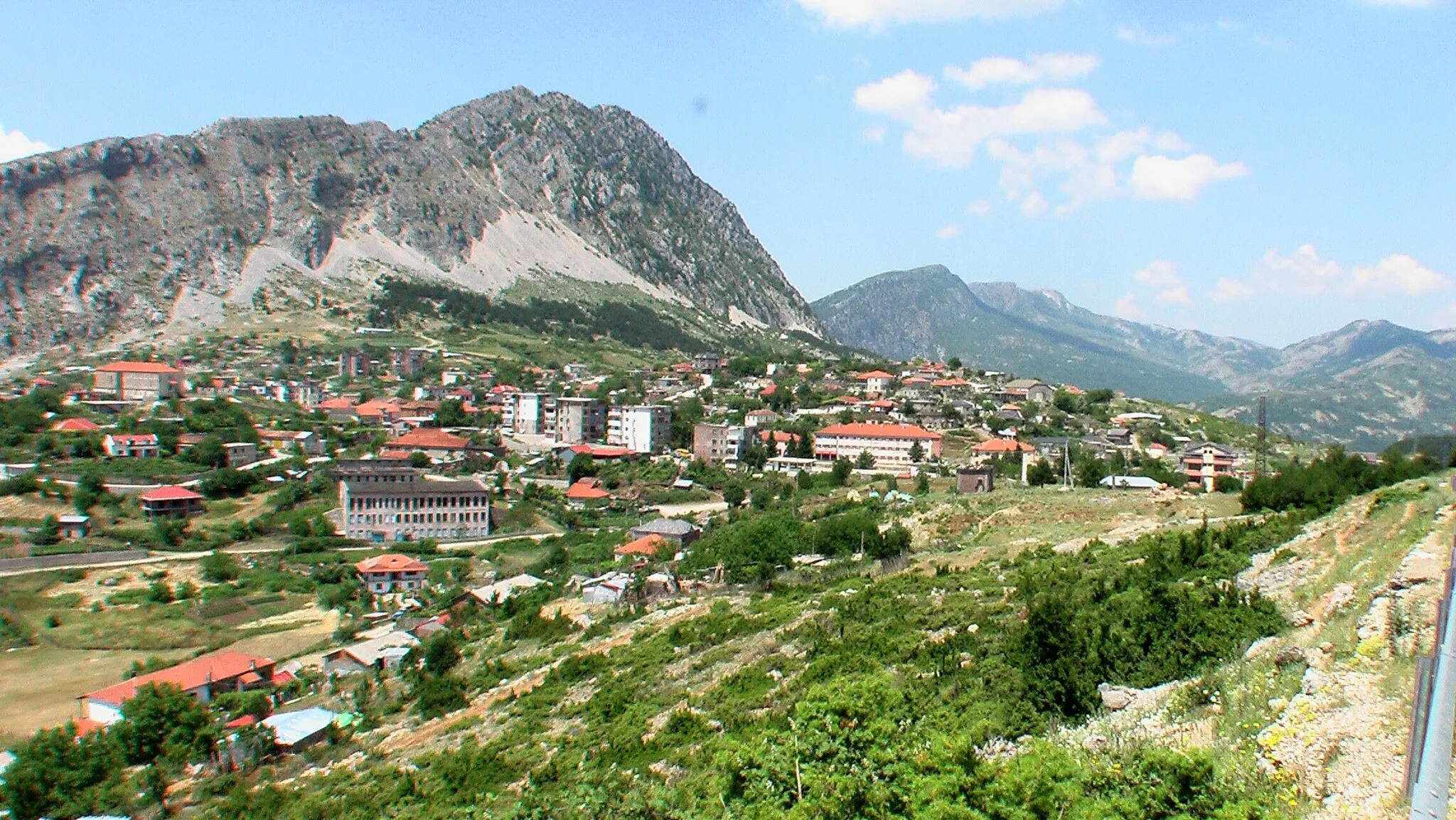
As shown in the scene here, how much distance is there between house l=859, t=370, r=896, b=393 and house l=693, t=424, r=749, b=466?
81.2ft

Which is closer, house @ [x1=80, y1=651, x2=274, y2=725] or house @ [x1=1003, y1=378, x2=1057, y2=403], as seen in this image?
house @ [x1=80, y1=651, x2=274, y2=725]

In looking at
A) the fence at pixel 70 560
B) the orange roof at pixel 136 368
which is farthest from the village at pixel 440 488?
the orange roof at pixel 136 368

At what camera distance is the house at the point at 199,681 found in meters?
25.7

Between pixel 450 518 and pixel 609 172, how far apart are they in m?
154

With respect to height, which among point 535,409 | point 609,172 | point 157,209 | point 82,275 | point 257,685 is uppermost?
point 609,172

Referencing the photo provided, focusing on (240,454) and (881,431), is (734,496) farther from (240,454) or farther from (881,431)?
(240,454)

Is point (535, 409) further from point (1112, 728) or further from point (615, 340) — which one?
point (1112, 728)

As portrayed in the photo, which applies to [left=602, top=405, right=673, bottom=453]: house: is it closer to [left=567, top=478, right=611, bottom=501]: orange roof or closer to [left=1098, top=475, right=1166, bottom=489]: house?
[left=567, top=478, right=611, bottom=501]: orange roof

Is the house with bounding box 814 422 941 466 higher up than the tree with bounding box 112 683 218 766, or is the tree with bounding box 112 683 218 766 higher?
the house with bounding box 814 422 941 466

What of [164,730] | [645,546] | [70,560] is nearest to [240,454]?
[70,560]

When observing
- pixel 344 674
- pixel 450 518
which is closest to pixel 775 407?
pixel 450 518

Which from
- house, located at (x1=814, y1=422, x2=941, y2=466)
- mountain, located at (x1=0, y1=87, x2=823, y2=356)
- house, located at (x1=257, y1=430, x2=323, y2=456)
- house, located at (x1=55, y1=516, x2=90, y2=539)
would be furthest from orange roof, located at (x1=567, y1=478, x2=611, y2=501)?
mountain, located at (x1=0, y1=87, x2=823, y2=356)

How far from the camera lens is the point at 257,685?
90.2 feet

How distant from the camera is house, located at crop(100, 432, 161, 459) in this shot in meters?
59.5
